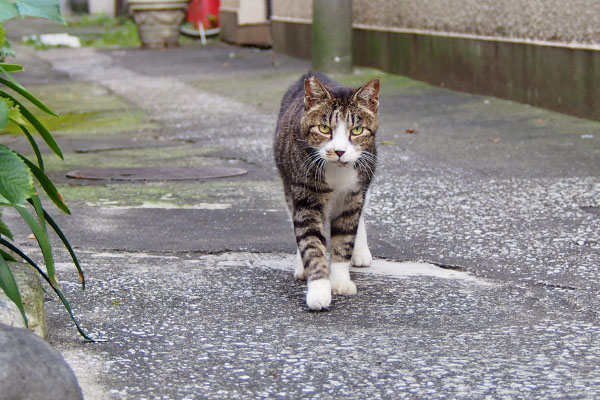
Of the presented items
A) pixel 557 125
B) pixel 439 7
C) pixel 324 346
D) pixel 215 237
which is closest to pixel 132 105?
pixel 439 7

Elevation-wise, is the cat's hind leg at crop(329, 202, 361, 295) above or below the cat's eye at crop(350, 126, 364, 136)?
below

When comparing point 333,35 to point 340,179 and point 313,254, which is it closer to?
point 340,179

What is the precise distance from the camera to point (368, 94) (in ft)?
13.8

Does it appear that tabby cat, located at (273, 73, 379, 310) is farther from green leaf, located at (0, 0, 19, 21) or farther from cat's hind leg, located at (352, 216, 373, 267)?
green leaf, located at (0, 0, 19, 21)

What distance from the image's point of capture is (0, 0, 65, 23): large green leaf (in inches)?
104

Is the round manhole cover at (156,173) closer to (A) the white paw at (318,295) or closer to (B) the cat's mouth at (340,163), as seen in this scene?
(B) the cat's mouth at (340,163)

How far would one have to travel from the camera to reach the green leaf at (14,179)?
2777 mm

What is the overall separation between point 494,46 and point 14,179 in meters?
7.78

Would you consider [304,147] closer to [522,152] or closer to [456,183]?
[456,183]

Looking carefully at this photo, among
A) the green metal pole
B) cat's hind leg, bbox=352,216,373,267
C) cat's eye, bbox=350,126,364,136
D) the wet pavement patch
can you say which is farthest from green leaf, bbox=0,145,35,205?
the green metal pole

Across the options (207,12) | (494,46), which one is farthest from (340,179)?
(207,12)

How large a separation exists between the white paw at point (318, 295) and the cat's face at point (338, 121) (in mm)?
534

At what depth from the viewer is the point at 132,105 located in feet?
36.0

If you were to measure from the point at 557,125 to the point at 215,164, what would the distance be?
3016 millimetres
